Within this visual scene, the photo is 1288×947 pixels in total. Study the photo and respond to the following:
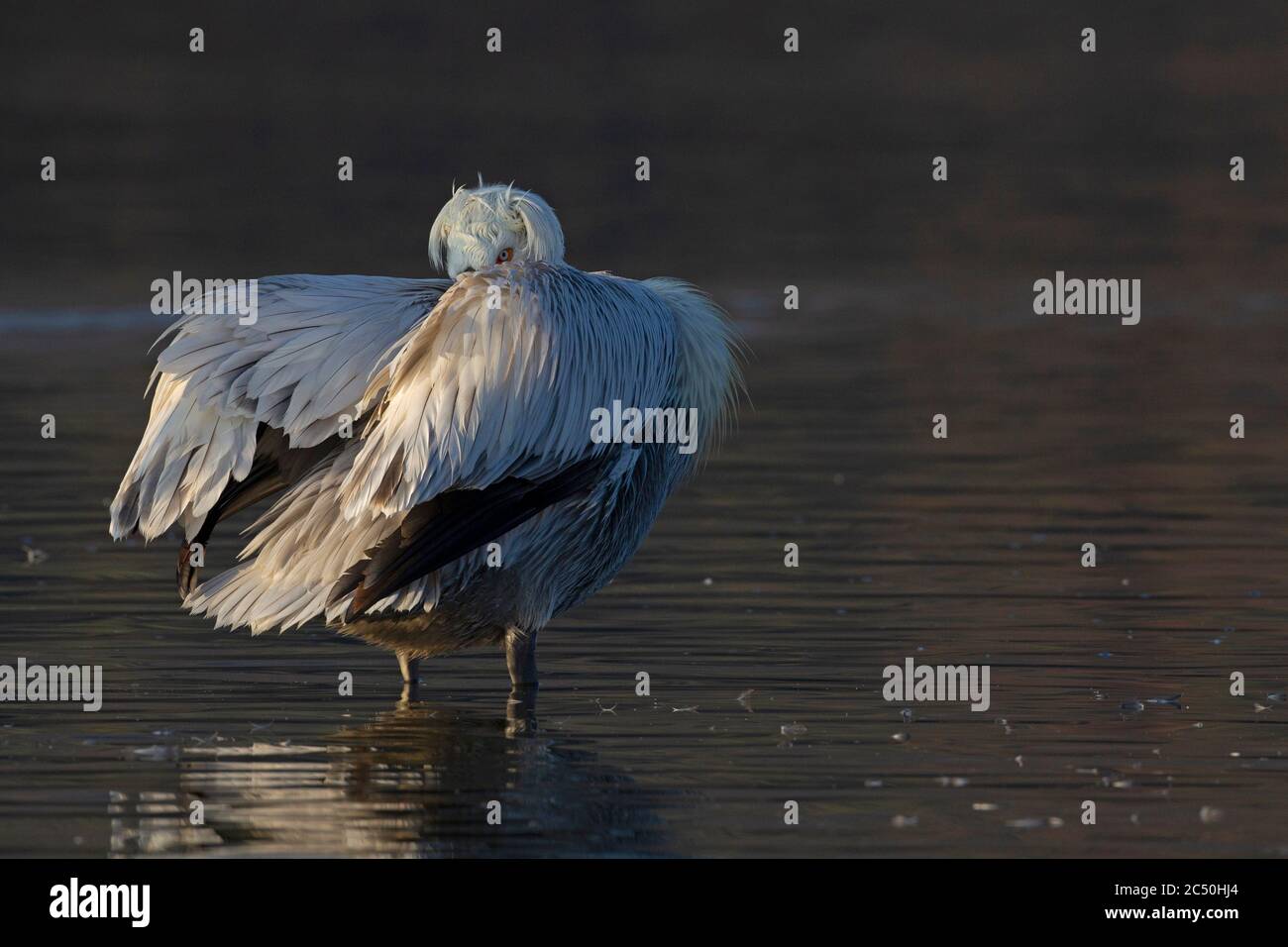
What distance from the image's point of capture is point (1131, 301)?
23.3m

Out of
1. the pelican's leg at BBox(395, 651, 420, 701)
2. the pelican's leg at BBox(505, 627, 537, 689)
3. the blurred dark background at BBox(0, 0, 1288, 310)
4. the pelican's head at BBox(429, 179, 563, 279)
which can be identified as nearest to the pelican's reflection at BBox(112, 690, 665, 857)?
the pelican's leg at BBox(505, 627, 537, 689)

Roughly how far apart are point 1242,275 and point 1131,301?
2.88m

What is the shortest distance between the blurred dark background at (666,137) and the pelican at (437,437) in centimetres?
1518

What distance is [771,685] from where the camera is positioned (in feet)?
27.4

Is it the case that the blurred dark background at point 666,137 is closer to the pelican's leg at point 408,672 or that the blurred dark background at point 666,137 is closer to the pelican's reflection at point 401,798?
the pelican's leg at point 408,672

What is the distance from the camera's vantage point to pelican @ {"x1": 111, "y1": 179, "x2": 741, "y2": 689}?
745 centimetres

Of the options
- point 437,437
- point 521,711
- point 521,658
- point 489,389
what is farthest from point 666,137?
point 437,437

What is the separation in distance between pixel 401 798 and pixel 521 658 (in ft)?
4.12

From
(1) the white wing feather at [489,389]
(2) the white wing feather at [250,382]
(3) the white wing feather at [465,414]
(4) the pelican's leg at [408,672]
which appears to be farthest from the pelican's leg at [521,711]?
(2) the white wing feather at [250,382]

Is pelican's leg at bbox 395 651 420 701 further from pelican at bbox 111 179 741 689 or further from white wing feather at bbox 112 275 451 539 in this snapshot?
white wing feather at bbox 112 275 451 539

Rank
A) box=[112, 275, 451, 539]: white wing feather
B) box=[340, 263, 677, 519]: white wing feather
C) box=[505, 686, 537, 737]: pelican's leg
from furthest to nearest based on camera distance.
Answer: box=[505, 686, 537, 737]: pelican's leg
box=[112, 275, 451, 539]: white wing feather
box=[340, 263, 677, 519]: white wing feather

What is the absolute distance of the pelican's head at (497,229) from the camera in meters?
8.06

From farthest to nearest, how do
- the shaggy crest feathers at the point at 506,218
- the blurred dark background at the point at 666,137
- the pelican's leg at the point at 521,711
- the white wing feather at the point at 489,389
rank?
1. the blurred dark background at the point at 666,137
2. the shaggy crest feathers at the point at 506,218
3. the pelican's leg at the point at 521,711
4. the white wing feather at the point at 489,389
